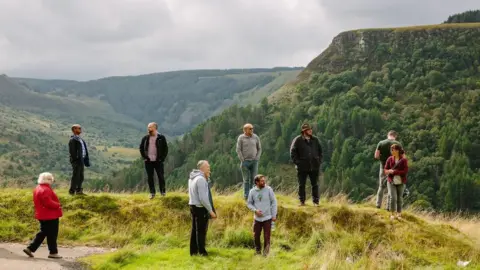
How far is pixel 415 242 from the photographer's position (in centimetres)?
1219

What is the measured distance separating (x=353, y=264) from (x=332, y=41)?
161056mm

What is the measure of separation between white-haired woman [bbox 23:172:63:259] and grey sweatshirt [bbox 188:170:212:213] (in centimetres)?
306

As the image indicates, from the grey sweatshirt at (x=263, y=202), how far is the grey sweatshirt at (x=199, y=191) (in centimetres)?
111

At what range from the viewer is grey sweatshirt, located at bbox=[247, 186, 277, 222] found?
11039mm

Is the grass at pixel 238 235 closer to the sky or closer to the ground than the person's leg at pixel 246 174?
closer to the ground

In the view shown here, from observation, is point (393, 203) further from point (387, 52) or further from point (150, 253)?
point (387, 52)

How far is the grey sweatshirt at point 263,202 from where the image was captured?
11039 mm

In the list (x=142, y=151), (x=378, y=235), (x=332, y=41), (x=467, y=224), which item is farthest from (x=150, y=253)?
(x=332, y=41)

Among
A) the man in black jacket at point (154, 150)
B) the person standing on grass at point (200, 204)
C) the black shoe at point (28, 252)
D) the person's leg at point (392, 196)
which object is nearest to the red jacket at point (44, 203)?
the black shoe at point (28, 252)

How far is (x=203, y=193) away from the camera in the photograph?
1047cm

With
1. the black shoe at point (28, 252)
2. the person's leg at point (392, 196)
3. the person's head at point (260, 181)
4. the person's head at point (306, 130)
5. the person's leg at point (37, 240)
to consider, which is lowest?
the black shoe at point (28, 252)

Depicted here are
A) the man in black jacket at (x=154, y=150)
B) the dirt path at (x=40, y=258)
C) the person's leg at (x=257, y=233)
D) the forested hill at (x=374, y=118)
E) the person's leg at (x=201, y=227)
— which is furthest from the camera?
the forested hill at (x=374, y=118)

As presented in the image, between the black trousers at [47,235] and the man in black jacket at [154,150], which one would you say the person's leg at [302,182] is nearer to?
the man in black jacket at [154,150]

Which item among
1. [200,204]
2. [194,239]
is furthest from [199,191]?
[194,239]
